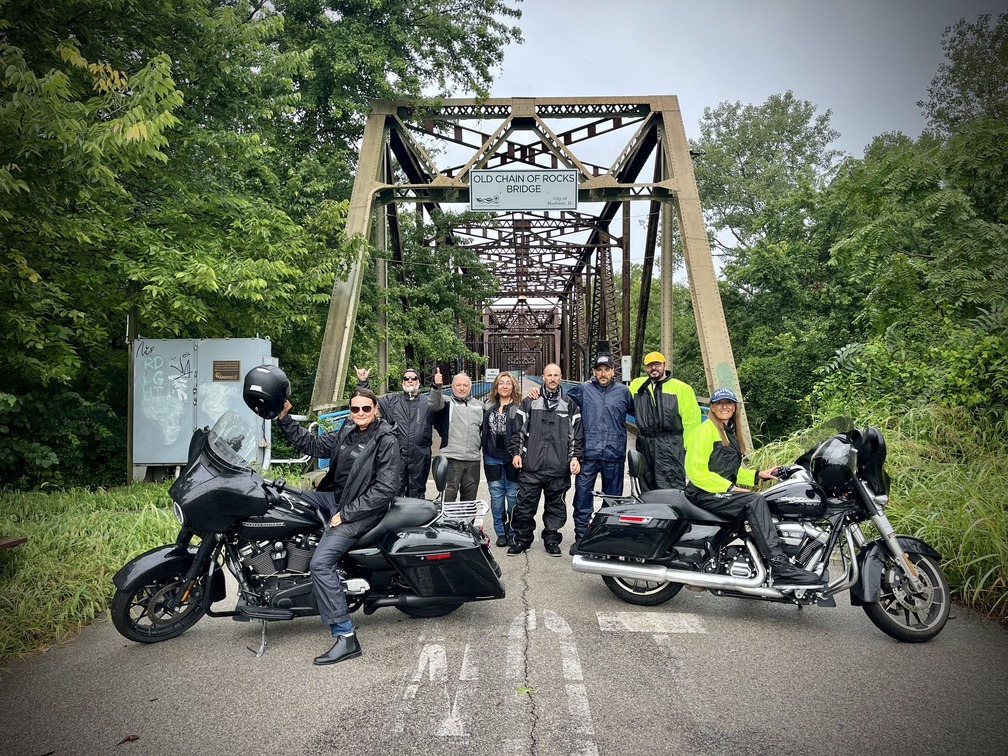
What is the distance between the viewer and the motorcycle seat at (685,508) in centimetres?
462

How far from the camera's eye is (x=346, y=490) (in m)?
4.15

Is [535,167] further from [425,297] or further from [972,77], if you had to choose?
[972,77]

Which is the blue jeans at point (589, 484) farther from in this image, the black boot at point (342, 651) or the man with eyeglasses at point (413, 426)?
the black boot at point (342, 651)

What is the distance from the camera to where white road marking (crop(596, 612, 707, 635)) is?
4.45 m

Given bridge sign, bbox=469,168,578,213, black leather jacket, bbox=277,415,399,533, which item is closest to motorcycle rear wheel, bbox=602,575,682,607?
black leather jacket, bbox=277,415,399,533

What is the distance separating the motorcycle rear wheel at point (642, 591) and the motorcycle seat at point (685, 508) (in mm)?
538

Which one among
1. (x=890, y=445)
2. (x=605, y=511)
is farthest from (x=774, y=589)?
(x=890, y=445)

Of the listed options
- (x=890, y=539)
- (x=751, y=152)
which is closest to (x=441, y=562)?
(x=890, y=539)

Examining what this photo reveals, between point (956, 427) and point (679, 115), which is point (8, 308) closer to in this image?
point (956, 427)

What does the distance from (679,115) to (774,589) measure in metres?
11.6

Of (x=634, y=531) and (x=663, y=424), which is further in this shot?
(x=663, y=424)

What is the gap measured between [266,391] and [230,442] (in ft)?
1.57

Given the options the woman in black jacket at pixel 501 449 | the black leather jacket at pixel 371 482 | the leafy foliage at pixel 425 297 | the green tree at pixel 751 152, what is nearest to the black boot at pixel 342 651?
the black leather jacket at pixel 371 482

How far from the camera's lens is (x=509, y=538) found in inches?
261
